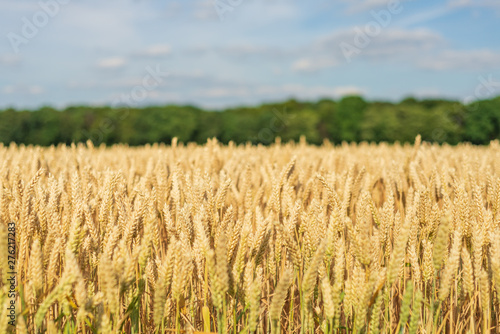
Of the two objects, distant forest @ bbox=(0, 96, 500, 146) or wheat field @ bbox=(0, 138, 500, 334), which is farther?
distant forest @ bbox=(0, 96, 500, 146)

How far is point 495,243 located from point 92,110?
53.1 metres

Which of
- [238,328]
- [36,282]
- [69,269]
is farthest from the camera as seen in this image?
[238,328]

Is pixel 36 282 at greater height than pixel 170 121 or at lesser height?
lesser

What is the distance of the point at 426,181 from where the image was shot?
10.5 ft

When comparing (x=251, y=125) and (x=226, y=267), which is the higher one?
(x=251, y=125)

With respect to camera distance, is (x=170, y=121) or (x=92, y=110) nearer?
(x=170, y=121)

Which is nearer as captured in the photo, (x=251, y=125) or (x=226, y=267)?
(x=226, y=267)

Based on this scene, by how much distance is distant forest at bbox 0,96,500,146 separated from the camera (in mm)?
38031

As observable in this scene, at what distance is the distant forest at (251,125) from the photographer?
3803 centimetres

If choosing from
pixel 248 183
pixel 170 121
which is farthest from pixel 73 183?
pixel 170 121

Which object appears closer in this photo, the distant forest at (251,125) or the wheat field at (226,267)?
the wheat field at (226,267)

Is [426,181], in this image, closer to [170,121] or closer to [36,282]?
[36,282]

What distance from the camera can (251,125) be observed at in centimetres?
4297

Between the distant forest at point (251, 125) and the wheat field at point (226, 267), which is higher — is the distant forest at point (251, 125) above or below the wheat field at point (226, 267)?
above
